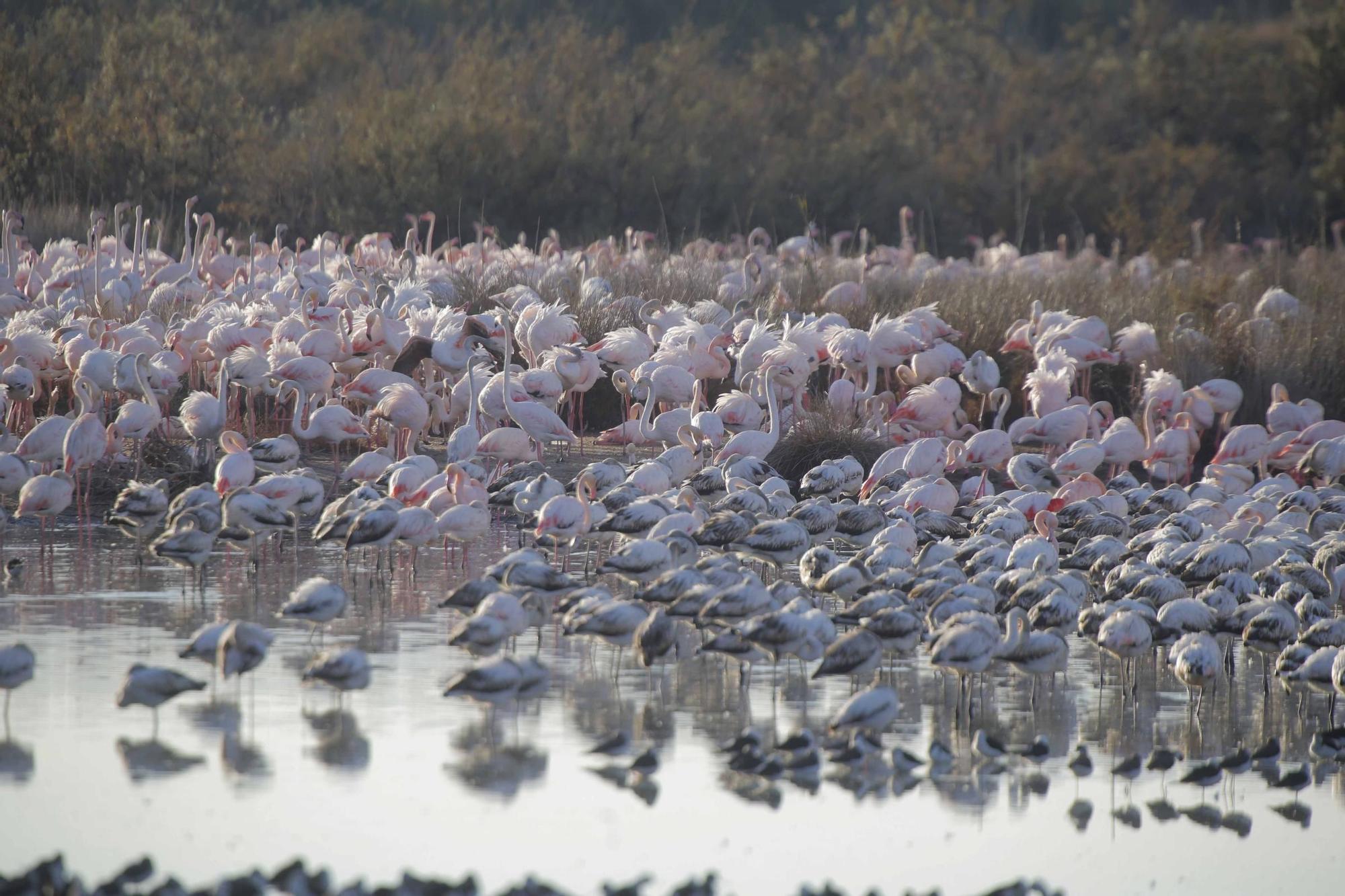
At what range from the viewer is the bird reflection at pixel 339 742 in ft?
18.3

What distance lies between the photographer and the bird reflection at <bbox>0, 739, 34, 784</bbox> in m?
5.27

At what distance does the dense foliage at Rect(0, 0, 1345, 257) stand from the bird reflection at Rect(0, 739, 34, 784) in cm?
1483

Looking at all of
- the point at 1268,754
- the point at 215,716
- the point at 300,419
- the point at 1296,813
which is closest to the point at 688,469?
the point at 300,419

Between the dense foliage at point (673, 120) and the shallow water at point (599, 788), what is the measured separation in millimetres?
13596

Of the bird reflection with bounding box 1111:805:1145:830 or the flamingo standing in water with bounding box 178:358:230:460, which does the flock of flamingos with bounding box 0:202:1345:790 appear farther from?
the bird reflection with bounding box 1111:805:1145:830

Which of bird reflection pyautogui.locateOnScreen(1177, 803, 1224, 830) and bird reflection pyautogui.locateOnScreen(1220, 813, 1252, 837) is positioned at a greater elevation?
bird reflection pyautogui.locateOnScreen(1177, 803, 1224, 830)

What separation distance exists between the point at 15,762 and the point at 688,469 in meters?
5.78

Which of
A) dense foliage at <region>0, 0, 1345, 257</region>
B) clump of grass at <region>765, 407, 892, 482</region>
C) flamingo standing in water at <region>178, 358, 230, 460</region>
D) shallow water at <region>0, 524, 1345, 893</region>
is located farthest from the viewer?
dense foliage at <region>0, 0, 1345, 257</region>

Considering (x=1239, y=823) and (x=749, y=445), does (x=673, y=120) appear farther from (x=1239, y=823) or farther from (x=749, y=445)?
(x=1239, y=823)

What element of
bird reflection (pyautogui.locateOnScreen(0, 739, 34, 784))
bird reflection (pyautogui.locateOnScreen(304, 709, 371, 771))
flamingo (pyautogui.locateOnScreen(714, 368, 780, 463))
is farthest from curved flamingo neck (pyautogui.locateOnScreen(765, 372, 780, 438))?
bird reflection (pyautogui.locateOnScreen(0, 739, 34, 784))

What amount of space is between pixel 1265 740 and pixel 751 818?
2212 millimetres

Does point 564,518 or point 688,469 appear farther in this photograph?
point 688,469

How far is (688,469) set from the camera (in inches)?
420

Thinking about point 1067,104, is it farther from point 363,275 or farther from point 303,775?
point 303,775
